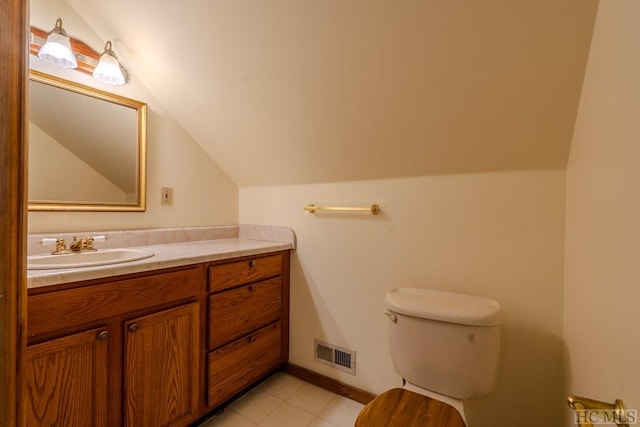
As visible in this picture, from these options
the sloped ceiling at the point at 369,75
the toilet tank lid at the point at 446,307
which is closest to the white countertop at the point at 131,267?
the sloped ceiling at the point at 369,75

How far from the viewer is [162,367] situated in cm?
118

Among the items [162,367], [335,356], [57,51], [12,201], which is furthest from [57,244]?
[335,356]

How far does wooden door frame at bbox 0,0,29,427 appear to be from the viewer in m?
0.49

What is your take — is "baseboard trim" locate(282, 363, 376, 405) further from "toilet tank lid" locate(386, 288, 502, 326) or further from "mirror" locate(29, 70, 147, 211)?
"mirror" locate(29, 70, 147, 211)

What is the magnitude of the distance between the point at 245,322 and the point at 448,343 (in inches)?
40.1

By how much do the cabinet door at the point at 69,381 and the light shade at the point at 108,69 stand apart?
1.24m

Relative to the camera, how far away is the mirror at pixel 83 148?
1.28 meters

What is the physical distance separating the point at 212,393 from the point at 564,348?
1.53 meters

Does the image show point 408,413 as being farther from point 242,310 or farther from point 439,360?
point 242,310

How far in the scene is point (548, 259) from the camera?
114 centimetres

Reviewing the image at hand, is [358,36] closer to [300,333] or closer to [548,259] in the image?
[548,259]

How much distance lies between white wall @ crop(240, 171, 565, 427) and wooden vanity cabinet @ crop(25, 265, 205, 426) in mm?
705

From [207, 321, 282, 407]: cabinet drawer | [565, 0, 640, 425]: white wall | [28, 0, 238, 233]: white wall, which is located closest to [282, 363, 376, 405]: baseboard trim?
[207, 321, 282, 407]: cabinet drawer

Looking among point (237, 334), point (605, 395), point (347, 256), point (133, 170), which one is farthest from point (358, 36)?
point (237, 334)
